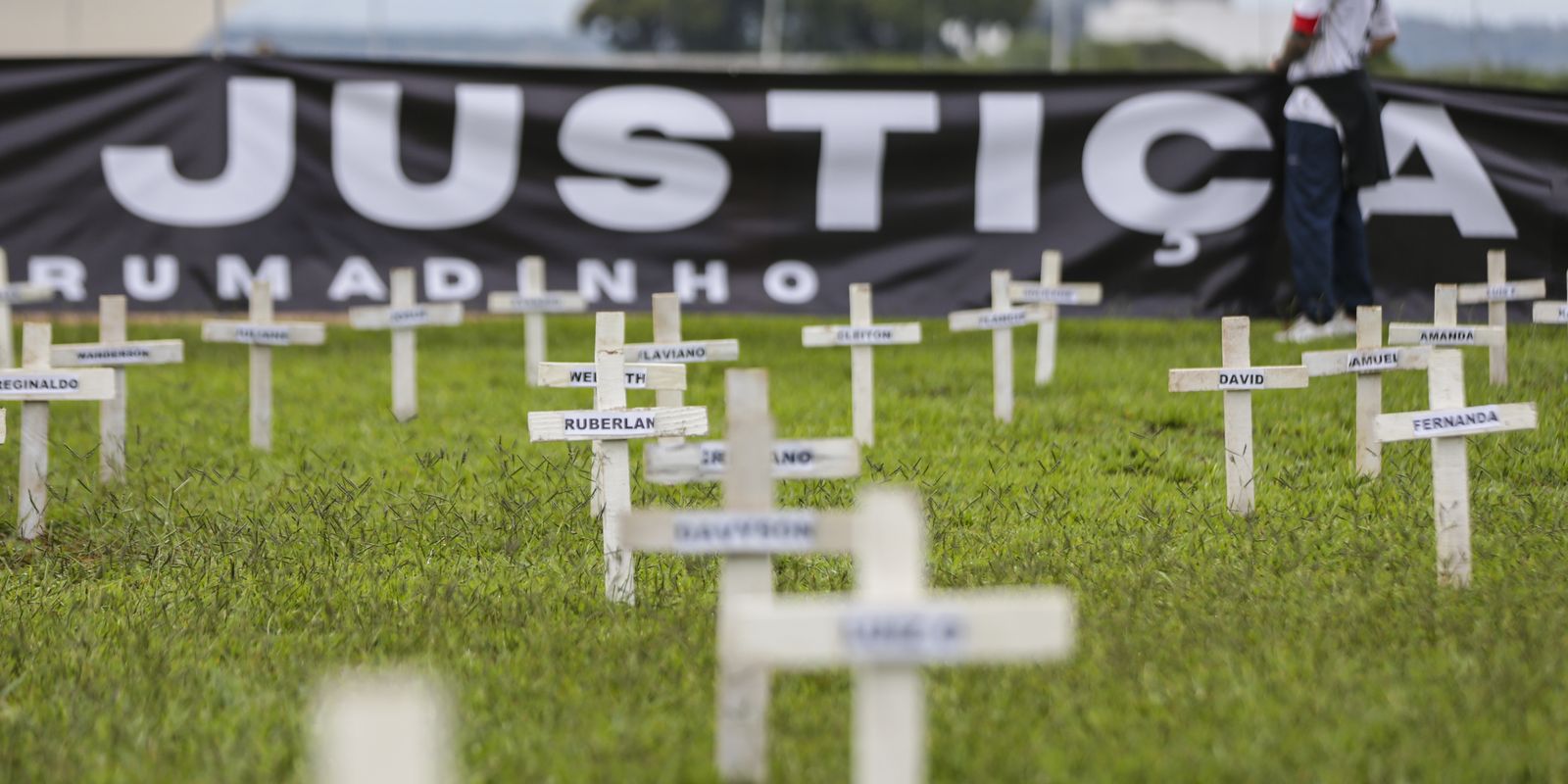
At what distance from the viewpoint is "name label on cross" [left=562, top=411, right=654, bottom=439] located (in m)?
5.24

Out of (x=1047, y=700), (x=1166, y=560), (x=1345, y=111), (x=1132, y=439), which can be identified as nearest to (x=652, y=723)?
(x=1047, y=700)

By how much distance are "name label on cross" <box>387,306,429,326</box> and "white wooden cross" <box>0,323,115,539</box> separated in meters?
2.71

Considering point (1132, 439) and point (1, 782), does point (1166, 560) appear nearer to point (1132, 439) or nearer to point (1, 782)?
point (1132, 439)

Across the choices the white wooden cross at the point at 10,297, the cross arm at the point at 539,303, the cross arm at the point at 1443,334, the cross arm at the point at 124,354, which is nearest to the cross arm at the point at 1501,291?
the cross arm at the point at 1443,334

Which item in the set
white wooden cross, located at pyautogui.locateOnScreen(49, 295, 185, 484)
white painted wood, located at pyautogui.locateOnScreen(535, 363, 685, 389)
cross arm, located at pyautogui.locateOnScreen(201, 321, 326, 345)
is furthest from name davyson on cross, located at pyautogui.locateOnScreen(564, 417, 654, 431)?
cross arm, located at pyautogui.locateOnScreen(201, 321, 326, 345)

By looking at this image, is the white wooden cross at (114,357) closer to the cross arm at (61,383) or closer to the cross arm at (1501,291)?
the cross arm at (61,383)

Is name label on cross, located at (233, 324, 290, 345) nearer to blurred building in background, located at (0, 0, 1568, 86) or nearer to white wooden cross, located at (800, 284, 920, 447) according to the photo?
white wooden cross, located at (800, 284, 920, 447)

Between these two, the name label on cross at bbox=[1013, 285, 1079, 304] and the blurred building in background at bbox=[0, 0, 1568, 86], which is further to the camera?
the blurred building in background at bbox=[0, 0, 1568, 86]

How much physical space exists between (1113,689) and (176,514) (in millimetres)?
4148

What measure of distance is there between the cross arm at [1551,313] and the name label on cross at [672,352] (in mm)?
4243

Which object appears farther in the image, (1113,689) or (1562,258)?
(1562,258)

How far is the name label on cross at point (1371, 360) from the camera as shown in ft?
21.8

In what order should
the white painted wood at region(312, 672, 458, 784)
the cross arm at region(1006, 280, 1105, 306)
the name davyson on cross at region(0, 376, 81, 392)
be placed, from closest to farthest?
1. the white painted wood at region(312, 672, 458, 784)
2. the name davyson on cross at region(0, 376, 81, 392)
3. the cross arm at region(1006, 280, 1105, 306)

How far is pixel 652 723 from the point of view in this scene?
4.02 meters
